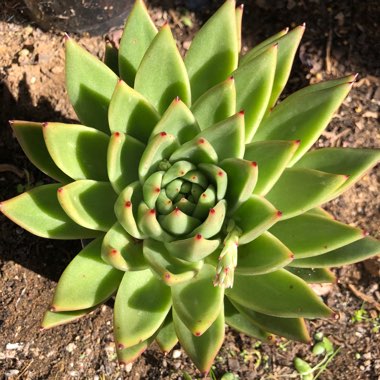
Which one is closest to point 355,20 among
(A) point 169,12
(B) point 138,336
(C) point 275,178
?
(A) point 169,12

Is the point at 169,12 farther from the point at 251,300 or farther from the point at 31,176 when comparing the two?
the point at 251,300

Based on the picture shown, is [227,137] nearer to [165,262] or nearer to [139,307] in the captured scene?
[165,262]

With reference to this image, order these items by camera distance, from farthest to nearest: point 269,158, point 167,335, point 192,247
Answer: point 167,335 < point 269,158 < point 192,247

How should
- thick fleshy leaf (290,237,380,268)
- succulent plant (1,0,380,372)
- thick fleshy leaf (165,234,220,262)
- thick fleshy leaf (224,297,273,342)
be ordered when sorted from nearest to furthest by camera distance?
thick fleshy leaf (165,234,220,262) < succulent plant (1,0,380,372) < thick fleshy leaf (290,237,380,268) < thick fleshy leaf (224,297,273,342)

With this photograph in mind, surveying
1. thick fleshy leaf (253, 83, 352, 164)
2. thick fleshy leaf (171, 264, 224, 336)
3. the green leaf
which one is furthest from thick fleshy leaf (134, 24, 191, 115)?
thick fleshy leaf (171, 264, 224, 336)

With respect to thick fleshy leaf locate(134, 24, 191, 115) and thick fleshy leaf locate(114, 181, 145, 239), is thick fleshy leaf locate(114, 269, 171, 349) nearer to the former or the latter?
thick fleshy leaf locate(114, 181, 145, 239)

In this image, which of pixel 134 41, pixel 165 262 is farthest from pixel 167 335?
pixel 134 41
